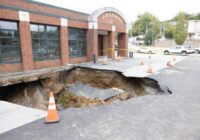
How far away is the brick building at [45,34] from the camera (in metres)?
10.8

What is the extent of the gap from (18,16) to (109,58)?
11.8 meters

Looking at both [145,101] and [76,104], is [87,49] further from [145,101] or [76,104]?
[145,101]

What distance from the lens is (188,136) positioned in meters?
3.90

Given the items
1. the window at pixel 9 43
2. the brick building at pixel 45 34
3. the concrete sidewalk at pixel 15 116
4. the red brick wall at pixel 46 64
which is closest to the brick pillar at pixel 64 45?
the brick building at pixel 45 34

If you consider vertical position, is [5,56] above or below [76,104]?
above

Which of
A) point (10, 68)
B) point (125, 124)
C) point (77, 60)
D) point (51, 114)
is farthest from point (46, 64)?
point (125, 124)

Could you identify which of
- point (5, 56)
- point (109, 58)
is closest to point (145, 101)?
point (5, 56)

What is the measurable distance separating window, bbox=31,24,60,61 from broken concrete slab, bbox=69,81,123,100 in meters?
3.11

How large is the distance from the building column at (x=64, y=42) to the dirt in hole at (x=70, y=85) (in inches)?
47.0

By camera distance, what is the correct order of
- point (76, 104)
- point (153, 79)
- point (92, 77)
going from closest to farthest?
point (153, 79), point (76, 104), point (92, 77)

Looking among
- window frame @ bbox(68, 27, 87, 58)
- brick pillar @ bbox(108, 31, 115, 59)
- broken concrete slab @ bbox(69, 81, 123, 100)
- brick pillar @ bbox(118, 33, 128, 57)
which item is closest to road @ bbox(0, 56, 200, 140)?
broken concrete slab @ bbox(69, 81, 123, 100)

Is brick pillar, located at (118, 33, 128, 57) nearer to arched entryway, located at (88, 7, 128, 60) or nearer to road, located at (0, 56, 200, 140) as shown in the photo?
arched entryway, located at (88, 7, 128, 60)

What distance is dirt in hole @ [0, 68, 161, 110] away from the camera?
10578 mm

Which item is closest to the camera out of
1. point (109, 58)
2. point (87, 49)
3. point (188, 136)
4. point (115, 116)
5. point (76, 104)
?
point (188, 136)
